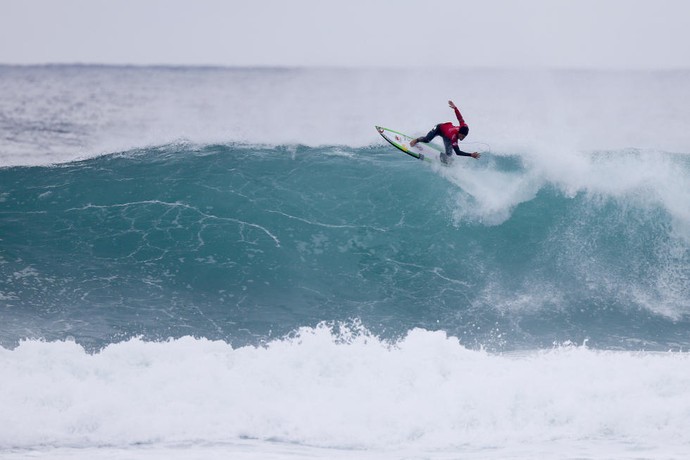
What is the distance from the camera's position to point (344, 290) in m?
17.2

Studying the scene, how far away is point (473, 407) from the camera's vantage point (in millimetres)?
13484

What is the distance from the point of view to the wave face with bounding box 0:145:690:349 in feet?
53.1

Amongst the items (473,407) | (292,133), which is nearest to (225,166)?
(292,133)

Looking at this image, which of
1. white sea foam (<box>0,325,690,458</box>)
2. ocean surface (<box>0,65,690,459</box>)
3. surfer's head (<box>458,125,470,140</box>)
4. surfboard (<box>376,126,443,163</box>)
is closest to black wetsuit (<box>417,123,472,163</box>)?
surfboard (<box>376,126,443,163</box>)

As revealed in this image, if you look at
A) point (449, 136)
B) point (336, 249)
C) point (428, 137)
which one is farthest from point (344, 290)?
point (449, 136)

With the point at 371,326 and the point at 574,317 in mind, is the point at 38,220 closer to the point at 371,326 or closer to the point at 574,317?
the point at 371,326

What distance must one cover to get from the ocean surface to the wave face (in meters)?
0.05

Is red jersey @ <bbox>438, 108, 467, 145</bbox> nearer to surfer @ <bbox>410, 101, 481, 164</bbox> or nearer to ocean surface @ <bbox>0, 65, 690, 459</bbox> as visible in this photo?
surfer @ <bbox>410, 101, 481, 164</bbox>

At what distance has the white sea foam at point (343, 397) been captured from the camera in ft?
42.7

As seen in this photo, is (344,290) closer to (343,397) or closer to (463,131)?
(343,397)

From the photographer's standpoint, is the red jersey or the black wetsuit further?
the black wetsuit

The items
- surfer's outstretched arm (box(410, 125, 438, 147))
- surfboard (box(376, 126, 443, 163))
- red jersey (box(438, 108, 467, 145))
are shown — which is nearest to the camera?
red jersey (box(438, 108, 467, 145))

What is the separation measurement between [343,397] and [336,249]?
16.8ft

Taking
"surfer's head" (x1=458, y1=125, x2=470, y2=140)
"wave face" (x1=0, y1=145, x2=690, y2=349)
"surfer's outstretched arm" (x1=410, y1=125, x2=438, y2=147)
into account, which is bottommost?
"wave face" (x1=0, y1=145, x2=690, y2=349)
